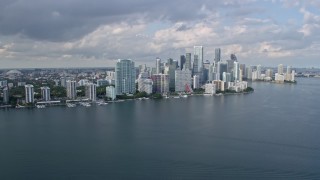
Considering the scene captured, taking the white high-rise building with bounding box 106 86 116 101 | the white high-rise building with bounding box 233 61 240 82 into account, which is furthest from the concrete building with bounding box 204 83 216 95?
the white high-rise building with bounding box 233 61 240 82

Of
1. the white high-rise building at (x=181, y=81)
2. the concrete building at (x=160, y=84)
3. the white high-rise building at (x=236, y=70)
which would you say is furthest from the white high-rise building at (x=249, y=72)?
the concrete building at (x=160, y=84)

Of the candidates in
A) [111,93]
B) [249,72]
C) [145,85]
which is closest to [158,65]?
[145,85]

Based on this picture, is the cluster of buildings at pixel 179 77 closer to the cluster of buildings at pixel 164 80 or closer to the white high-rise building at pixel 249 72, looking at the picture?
the cluster of buildings at pixel 164 80

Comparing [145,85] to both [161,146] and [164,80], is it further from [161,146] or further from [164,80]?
[161,146]

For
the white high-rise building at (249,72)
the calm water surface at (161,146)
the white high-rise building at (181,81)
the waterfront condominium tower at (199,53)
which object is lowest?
the calm water surface at (161,146)

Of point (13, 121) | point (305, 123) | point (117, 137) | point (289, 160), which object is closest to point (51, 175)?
point (117, 137)

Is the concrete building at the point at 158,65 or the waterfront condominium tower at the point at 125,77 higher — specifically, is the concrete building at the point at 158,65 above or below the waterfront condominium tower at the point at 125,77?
above
